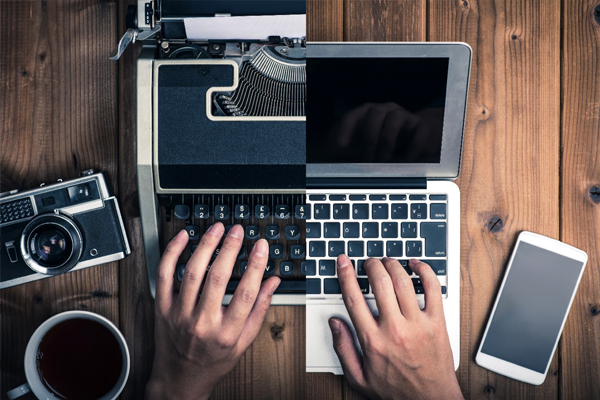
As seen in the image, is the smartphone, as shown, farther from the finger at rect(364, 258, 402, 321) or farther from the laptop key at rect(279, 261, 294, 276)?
the laptop key at rect(279, 261, 294, 276)

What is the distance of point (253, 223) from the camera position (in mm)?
539

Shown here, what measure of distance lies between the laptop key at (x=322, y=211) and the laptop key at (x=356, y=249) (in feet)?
0.15

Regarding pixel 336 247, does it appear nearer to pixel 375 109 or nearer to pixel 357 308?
pixel 357 308

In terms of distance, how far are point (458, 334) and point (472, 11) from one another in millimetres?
432

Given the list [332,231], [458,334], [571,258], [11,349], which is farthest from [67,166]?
[571,258]

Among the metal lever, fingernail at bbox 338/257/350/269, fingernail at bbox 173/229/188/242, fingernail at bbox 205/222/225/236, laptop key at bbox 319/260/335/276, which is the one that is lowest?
laptop key at bbox 319/260/335/276

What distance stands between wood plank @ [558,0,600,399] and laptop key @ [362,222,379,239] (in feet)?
0.85

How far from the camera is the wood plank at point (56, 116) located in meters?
0.54

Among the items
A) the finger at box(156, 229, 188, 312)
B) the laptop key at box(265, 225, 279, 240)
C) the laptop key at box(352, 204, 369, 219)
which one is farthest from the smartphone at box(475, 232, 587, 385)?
the finger at box(156, 229, 188, 312)

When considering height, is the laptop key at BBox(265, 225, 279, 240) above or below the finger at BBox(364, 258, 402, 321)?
above

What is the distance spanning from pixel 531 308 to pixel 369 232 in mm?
242

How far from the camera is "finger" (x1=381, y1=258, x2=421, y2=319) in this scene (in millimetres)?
499

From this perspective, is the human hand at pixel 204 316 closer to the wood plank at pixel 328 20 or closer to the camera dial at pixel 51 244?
the camera dial at pixel 51 244

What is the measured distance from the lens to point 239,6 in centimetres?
45
